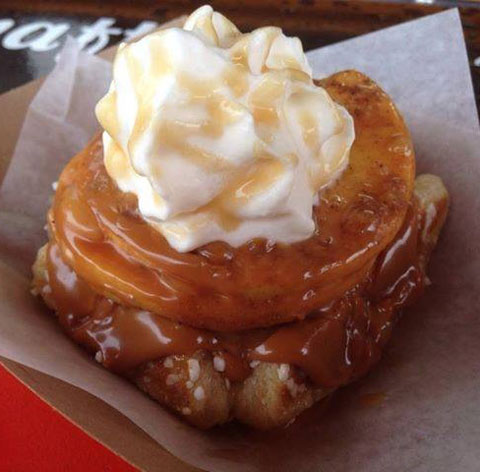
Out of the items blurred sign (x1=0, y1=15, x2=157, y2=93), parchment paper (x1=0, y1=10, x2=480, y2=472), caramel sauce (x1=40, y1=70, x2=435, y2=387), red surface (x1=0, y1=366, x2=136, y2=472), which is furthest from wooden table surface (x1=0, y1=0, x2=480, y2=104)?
red surface (x1=0, y1=366, x2=136, y2=472)

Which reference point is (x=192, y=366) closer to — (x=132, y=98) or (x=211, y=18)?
(x=132, y=98)

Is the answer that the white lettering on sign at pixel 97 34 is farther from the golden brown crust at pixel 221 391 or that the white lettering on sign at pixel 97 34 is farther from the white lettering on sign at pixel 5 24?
the golden brown crust at pixel 221 391

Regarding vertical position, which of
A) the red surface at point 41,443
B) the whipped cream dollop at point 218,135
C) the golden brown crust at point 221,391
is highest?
the whipped cream dollop at point 218,135

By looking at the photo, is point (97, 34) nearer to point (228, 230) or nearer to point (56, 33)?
point (56, 33)

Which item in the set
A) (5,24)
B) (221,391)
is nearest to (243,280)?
(221,391)

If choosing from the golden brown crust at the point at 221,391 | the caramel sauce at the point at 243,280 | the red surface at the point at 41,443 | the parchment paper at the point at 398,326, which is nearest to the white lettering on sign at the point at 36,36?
the parchment paper at the point at 398,326

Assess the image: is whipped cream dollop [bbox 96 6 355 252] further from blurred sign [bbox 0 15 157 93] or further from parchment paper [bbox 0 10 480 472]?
blurred sign [bbox 0 15 157 93]
